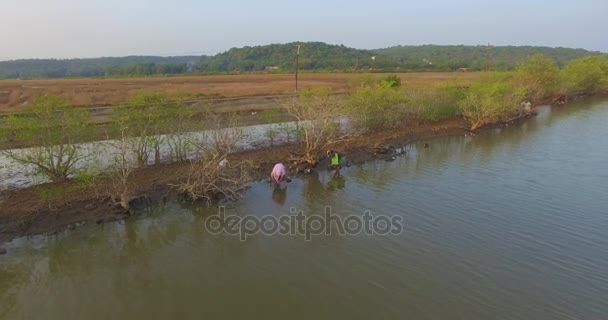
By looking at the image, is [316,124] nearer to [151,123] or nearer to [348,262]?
[151,123]

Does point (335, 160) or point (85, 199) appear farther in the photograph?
point (335, 160)

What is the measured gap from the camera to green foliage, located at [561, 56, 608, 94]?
188ft

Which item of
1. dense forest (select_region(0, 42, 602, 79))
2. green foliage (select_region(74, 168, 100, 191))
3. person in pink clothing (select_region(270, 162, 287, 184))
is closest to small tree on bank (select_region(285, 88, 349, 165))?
person in pink clothing (select_region(270, 162, 287, 184))

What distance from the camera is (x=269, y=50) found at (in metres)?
168

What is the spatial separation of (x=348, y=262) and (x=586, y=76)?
6204 centimetres

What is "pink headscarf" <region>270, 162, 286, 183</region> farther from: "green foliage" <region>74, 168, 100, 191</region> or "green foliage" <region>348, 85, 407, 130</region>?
"green foliage" <region>348, 85, 407, 130</region>

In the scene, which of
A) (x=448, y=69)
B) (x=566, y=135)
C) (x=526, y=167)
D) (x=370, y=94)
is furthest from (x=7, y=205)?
(x=448, y=69)

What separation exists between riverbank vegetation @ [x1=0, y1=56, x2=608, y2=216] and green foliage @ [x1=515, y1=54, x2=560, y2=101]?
715 inches

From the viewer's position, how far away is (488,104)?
107ft

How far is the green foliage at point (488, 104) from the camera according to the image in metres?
33.3

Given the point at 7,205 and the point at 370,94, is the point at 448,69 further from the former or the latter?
the point at 7,205

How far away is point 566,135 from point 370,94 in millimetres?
16728

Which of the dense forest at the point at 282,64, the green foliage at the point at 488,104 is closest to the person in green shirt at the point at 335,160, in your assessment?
the green foliage at the point at 488,104

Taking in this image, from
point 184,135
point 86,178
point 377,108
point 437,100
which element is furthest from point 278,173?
point 437,100
